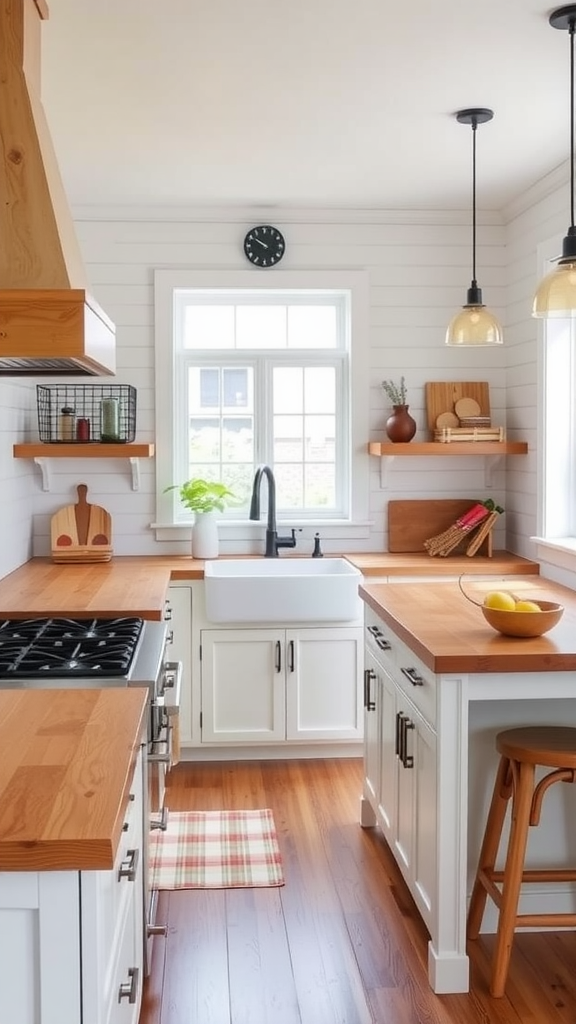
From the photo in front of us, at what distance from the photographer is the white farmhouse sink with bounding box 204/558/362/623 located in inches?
178

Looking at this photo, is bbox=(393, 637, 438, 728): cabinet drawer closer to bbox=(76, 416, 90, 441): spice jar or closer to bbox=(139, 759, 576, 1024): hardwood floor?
bbox=(139, 759, 576, 1024): hardwood floor

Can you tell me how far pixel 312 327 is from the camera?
5324 mm

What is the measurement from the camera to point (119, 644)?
2.96 meters

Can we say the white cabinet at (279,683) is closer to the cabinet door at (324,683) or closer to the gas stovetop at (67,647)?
the cabinet door at (324,683)

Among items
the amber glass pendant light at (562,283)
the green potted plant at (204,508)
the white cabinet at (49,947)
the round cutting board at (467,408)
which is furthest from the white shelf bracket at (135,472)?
the white cabinet at (49,947)

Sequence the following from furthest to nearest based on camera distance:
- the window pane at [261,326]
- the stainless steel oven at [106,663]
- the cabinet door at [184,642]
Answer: the window pane at [261,326]
the cabinet door at [184,642]
the stainless steel oven at [106,663]

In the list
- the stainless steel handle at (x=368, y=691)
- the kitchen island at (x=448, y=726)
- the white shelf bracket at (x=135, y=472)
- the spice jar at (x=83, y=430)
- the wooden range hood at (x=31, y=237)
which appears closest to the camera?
the wooden range hood at (x=31, y=237)

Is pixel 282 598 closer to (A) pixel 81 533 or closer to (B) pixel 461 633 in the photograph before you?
(A) pixel 81 533

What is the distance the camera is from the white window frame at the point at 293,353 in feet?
16.7

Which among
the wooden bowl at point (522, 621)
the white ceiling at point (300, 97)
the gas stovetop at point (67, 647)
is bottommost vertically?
the gas stovetop at point (67, 647)

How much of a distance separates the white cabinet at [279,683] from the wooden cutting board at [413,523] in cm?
74

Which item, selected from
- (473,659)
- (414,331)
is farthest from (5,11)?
(414,331)

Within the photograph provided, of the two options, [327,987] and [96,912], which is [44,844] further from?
[327,987]

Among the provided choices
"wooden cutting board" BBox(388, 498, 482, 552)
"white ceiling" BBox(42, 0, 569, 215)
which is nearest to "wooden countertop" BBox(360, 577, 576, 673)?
"wooden cutting board" BBox(388, 498, 482, 552)
